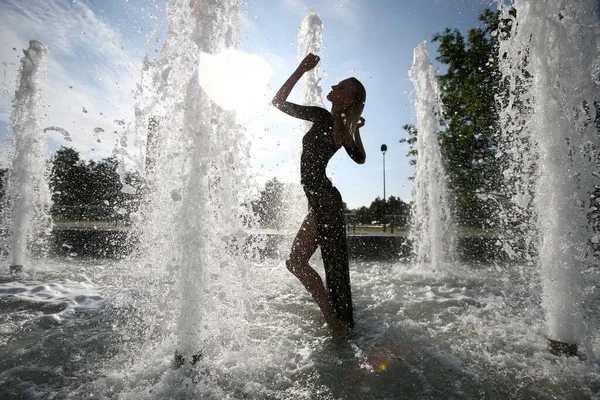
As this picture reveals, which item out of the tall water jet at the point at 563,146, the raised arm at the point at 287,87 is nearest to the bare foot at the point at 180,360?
the raised arm at the point at 287,87

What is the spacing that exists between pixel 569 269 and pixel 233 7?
131 inches

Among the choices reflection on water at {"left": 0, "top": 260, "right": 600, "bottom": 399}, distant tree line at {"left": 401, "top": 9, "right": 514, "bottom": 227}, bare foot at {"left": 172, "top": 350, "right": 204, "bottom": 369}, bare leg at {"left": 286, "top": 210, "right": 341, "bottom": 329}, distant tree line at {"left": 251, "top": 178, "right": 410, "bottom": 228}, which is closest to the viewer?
reflection on water at {"left": 0, "top": 260, "right": 600, "bottom": 399}

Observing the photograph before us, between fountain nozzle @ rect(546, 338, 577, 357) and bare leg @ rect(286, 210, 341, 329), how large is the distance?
158cm

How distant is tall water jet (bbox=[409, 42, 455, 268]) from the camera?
272 inches

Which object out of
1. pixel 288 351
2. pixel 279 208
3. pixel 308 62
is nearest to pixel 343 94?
pixel 308 62

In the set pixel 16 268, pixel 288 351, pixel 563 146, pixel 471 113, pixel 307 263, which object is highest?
pixel 471 113

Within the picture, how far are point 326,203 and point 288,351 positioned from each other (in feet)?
3.81

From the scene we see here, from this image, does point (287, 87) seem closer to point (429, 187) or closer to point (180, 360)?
point (180, 360)

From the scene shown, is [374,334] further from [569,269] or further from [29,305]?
[29,305]

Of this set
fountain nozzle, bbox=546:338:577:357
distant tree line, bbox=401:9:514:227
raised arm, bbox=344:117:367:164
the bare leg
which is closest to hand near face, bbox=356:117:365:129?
raised arm, bbox=344:117:367:164

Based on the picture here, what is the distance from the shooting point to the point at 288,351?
2254 mm

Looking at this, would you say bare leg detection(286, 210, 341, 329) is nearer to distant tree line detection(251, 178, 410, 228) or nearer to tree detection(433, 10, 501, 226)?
distant tree line detection(251, 178, 410, 228)

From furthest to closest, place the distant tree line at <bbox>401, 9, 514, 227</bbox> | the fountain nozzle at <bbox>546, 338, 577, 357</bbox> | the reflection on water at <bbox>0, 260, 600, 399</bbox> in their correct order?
the distant tree line at <bbox>401, 9, 514, 227</bbox>, the fountain nozzle at <bbox>546, 338, 577, 357</bbox>, the reflection on water at <bbox>0, 260, 600, 399</bbox>

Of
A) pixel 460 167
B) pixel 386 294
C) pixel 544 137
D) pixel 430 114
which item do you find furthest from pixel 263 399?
pixel 460 167
